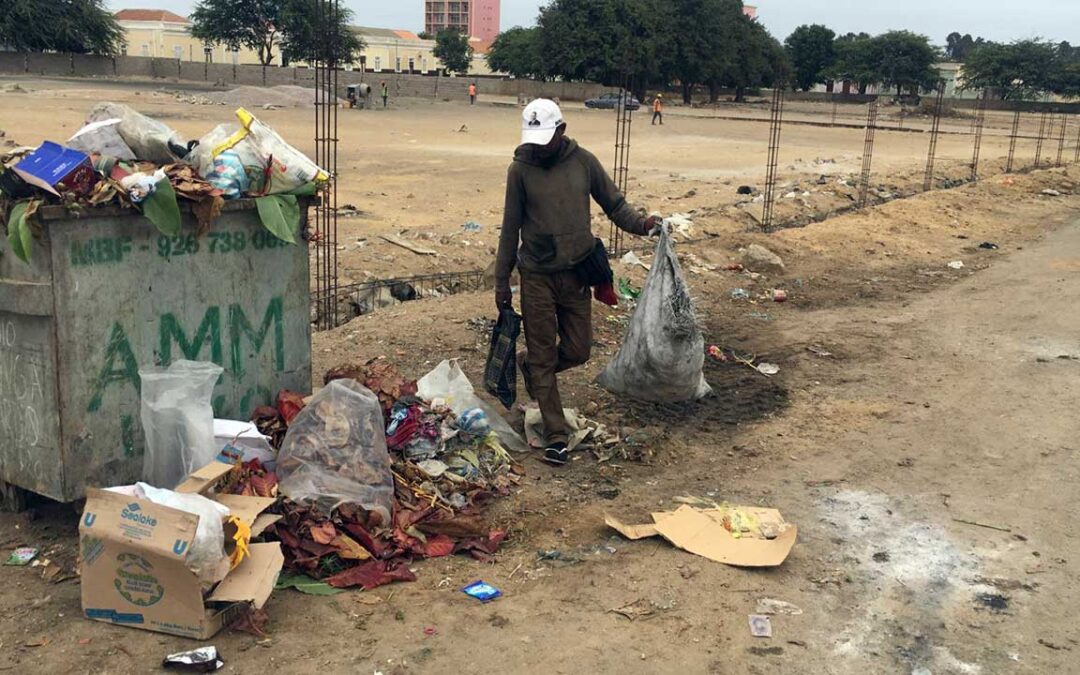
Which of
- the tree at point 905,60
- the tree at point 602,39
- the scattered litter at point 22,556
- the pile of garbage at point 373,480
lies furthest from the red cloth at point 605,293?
the tree at point 905,60

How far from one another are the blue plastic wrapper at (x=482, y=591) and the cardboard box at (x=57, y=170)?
205 centimetres

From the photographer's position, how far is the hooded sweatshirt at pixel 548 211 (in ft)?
15.6

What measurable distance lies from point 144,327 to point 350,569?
4.12ft

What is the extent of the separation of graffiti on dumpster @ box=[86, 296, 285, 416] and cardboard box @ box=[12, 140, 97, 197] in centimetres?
54

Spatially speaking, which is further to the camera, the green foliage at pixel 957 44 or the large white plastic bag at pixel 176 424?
the green foliage at pixel 957 44

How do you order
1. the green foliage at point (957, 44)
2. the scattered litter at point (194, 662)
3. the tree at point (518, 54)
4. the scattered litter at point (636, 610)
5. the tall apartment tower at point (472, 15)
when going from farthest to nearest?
the tall apartment tower at point (472, 15) → the green foliage at point (957, 44) → the tree at point (518, 54) → the scattered litter at point (636, 610) → the scattered litter at point (194, 662)

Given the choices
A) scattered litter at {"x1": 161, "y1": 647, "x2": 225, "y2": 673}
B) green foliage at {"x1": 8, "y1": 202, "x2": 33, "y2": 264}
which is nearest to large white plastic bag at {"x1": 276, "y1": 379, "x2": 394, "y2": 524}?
scattered litter at {"x1": 161, "y1": 647, "x2": 225, "y2": 673}

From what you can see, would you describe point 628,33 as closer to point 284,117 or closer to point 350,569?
point 284,117

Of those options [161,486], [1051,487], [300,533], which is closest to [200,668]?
[300,533]

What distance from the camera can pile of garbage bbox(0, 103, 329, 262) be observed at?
3480 millimetres

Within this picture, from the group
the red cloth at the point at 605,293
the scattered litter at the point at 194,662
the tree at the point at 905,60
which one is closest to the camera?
the scattered litter at the point at 194,662

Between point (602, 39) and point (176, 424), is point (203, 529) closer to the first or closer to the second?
point (176, 424)

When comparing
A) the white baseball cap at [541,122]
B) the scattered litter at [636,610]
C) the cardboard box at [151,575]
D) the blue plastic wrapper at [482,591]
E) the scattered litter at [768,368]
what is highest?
the white baseball cap at [541,122]

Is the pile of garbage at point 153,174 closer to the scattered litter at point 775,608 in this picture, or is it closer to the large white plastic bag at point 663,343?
the large white plastic bag at point 663,343
